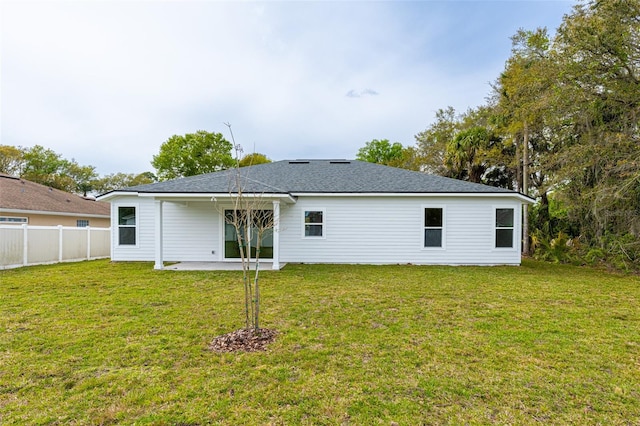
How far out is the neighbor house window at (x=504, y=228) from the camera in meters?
10.3

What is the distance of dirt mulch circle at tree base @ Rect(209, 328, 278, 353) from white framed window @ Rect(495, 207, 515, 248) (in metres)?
9.28

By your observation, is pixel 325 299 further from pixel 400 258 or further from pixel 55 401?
pixel 400 258

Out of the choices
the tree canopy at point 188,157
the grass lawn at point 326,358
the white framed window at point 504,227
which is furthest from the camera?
the tree canopy at point 188,157

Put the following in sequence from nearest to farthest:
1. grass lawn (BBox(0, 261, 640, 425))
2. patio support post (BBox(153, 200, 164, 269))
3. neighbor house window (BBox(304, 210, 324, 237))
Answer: grass lawn (BBox(0, 261, 640, 425)) < patio support post (BBox(153, 200, 164, 269)) < neighbor house window (BBox(304, 210, 324, 237))

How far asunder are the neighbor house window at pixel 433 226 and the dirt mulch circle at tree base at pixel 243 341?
7.84 meters

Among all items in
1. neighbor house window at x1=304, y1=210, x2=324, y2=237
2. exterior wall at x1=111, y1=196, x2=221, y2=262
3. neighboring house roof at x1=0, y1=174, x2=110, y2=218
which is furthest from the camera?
neighboring house roof at x1=0, y1=174, x2=110, y2=218

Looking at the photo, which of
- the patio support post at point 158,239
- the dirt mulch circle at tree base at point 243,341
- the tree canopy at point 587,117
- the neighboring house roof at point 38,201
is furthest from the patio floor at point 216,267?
the tree canopy at point 587,117

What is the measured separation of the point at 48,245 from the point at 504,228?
1565 centimetres

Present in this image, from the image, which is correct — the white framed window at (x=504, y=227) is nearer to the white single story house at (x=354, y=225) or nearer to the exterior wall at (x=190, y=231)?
the white single story house at (x=354, y=225)

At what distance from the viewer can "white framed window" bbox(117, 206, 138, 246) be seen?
11.0 m

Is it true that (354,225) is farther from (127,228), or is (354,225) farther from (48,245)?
(48,245)

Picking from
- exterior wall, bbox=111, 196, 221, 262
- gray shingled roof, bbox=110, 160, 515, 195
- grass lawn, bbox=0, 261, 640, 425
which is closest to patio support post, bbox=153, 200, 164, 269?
gray shingled roof, bbox=110, 160, 515, 195

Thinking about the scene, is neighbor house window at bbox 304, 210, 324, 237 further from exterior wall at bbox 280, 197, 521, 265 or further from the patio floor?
the patio floor

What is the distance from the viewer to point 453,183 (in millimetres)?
10938
